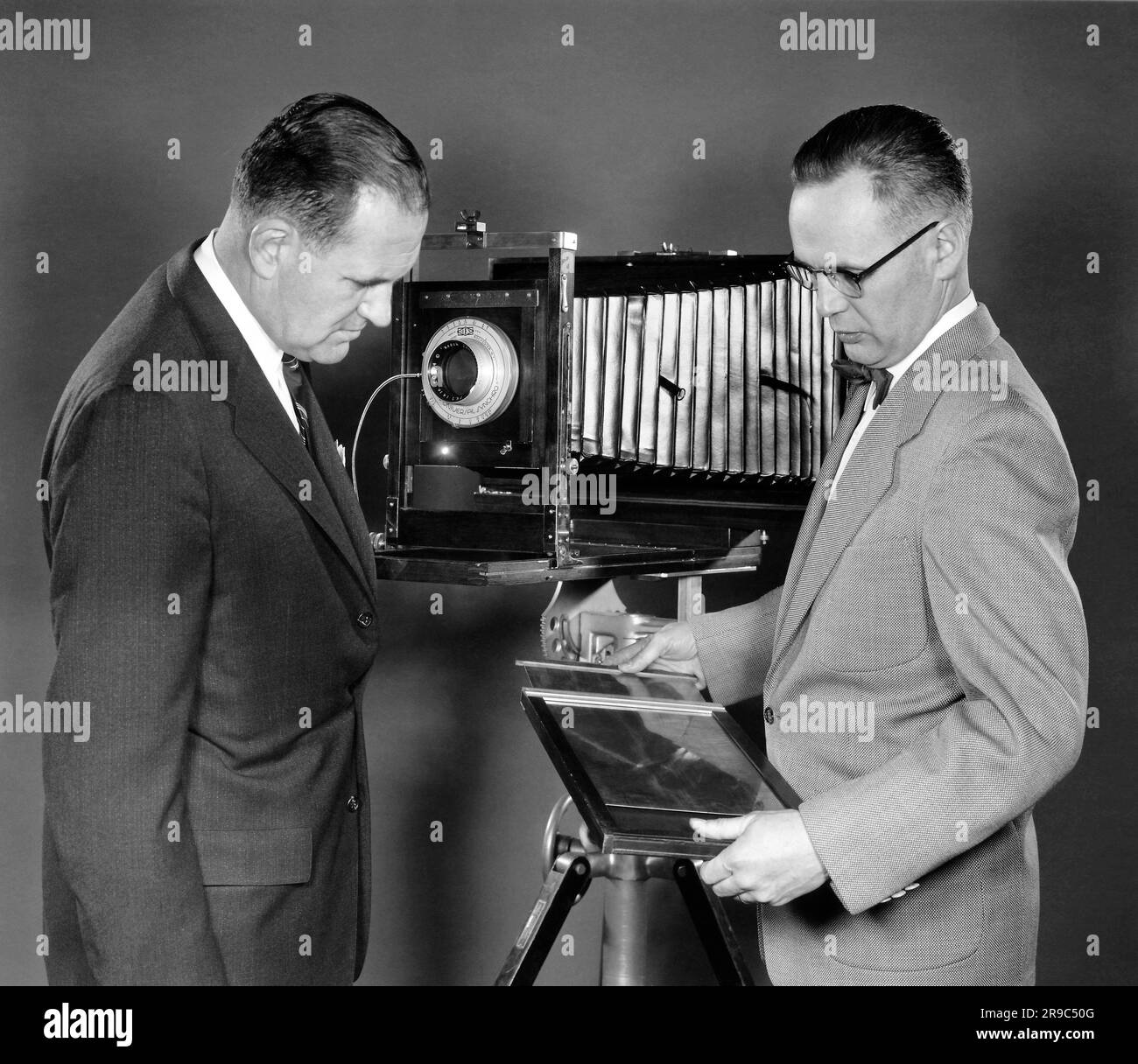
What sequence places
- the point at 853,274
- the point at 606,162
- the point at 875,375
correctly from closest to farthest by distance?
the point at 853,274, the point at 875,375, the point at 606,162

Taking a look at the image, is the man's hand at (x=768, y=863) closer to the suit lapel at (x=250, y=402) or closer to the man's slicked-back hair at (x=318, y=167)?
the suit lapel at (x=250, y=402)

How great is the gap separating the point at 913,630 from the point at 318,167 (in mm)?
908

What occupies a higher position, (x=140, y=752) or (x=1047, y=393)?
(x=1047, y=393)

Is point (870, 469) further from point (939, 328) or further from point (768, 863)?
point (768, 863)

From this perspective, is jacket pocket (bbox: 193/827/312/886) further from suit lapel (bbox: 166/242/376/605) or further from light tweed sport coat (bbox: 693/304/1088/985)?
light tweed sport coat (bbox: 693/304/1088/985)

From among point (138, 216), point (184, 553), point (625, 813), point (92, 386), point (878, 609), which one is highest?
point (138, 216)

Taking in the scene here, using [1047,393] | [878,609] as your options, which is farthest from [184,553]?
[1047,393]

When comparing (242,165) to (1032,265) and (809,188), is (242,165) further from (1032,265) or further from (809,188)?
(1032,265)

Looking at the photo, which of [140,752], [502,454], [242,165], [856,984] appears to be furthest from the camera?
[502,454]

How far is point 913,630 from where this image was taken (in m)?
1.54

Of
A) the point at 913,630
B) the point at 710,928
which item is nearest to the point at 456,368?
the point at 913,630

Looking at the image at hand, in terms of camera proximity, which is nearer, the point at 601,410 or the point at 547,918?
the point at 547,918

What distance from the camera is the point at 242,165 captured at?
148 cm
